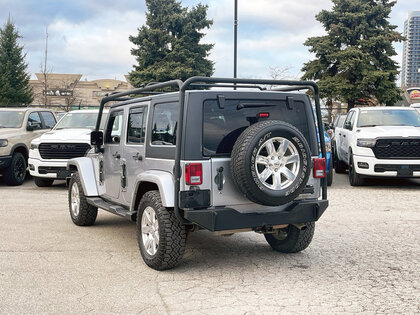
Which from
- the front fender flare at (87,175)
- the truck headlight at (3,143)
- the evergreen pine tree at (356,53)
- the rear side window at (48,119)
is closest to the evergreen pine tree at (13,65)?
the evergreen pine tree at (356,53)

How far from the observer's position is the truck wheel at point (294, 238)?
591 centimetres

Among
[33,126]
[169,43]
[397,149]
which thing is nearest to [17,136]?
Answer: [33,126]

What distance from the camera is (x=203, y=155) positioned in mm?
4926

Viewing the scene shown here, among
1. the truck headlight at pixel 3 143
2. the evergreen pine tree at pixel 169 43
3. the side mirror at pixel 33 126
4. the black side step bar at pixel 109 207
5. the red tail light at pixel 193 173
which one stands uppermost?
the evergreen pine tree at pixel 169 43

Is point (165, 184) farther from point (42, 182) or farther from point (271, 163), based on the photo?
point (42, 182)

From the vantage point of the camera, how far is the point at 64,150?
38.2 ft

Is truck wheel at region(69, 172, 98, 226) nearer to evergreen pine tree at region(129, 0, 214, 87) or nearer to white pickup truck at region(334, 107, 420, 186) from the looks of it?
white pickup truck at region(334, 107, 420, 186)

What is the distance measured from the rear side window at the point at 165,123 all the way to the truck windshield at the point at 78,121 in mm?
7319

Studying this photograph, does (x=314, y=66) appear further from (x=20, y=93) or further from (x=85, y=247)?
(x=85, y=247)

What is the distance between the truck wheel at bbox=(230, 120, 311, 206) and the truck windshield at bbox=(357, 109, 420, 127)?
26.8ft

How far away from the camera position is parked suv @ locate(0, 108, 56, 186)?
1219cm

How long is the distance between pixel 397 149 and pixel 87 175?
7142 mm

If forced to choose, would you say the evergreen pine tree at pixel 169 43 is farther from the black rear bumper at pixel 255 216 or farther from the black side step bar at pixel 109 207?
the black rear bumper at pixel 255 216

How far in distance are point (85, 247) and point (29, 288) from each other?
1.62m
